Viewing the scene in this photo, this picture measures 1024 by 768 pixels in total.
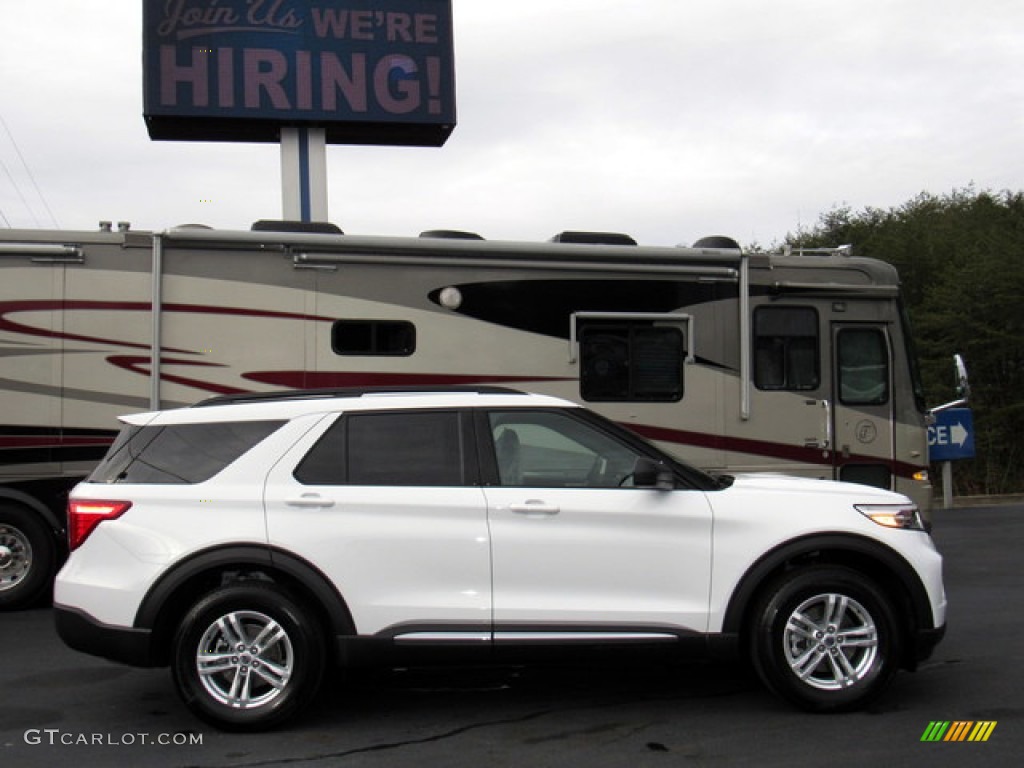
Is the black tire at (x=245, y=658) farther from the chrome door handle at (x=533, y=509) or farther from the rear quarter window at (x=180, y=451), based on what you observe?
the chrome door handle at (x=533, y=509)

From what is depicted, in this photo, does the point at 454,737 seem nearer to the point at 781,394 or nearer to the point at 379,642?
the point at 379,642

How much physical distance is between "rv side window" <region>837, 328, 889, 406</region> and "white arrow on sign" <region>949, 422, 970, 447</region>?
204 inches

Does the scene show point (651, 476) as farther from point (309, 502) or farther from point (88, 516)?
point (88, 516)

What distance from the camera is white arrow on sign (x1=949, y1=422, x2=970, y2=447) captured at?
14.0 meters

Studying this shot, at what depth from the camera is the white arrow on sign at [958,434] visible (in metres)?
14.0

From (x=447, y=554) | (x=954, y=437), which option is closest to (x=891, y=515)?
(x=447, y=554)

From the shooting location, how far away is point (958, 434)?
14.0 m

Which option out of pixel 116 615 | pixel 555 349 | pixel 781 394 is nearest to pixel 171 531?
pixel 116 615

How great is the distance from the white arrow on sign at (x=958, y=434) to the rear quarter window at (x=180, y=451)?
11291 millimetres

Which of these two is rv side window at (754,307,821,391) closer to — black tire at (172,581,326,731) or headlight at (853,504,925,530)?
headlight at (853,504,925,530)

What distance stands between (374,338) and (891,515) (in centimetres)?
477

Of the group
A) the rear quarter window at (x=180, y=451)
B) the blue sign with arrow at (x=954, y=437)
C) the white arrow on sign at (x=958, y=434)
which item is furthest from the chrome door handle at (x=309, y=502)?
the white arrow on sign at (x=958, y=434)

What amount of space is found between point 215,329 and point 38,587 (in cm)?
248

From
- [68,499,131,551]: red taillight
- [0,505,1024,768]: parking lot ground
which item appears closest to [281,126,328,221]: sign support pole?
[0,505,1024,768]: parking lot ground
